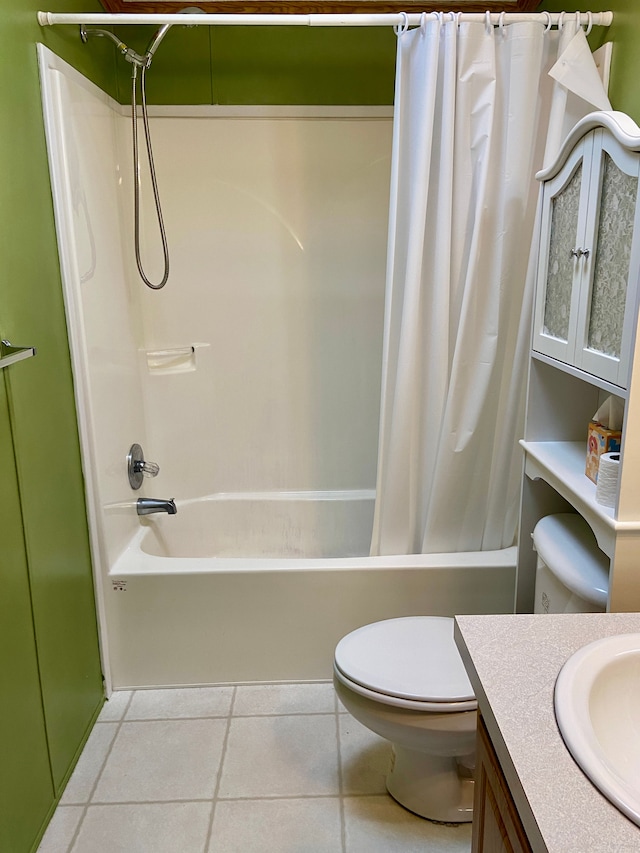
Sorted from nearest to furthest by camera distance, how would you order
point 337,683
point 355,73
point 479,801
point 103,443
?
point 479,801 → point 337,683 → point 103,443 → point 355,73

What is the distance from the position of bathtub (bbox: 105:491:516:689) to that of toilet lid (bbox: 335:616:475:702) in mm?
321

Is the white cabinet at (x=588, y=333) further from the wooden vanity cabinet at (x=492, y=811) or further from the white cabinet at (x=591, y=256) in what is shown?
the wooden vanity cabinet at (x=492, y=811)

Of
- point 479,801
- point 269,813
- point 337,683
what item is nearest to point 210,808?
point 269,813

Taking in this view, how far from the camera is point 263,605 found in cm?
216

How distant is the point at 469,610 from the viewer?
2.18 metres

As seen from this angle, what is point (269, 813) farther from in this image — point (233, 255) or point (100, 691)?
point (233, 255)

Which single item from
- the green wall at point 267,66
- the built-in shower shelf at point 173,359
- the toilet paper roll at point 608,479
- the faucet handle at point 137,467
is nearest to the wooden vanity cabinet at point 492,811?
the toilet paper roll at point 608,479

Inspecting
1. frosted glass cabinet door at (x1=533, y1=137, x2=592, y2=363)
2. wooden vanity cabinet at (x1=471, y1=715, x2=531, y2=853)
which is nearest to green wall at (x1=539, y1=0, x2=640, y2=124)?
frosted glass cabinet door at (x1=533, y1=137, x2=592, y2=363)

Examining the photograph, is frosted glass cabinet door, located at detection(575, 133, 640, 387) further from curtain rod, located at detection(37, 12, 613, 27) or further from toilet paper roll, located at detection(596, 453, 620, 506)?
curtain rod, located at detection(37, 12, 613, 27)

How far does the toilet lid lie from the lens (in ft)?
5.05

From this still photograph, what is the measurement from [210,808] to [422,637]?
71 cm

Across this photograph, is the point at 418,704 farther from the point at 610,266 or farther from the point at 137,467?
the point at 137,467

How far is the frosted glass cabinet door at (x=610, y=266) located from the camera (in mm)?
1230

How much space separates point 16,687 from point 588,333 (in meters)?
1.50
